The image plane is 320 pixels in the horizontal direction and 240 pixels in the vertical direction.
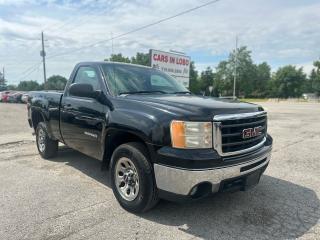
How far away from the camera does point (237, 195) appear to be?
454 centimetres

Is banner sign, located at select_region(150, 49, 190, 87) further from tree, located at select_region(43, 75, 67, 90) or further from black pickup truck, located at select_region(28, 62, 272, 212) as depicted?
black pickup truck, located at select_region(28, 62, 272, 212)

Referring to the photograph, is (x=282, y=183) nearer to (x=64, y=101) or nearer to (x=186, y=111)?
(x=186, y=111)

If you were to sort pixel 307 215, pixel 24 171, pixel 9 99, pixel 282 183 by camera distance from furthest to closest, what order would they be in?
pixel 9 99, pixel 24 171, pixel 282 183, pixel 307 215

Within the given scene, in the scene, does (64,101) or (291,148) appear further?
(291,148)

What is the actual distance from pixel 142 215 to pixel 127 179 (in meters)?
0.48

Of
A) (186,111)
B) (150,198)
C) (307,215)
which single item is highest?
(186,111)

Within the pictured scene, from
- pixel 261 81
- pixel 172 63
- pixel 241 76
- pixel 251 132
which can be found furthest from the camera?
pixel 261 81

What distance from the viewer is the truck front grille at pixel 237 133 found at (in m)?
3.38

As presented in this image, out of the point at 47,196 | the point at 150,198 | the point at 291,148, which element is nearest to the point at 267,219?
the point at 150,198

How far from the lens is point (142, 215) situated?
3826mm

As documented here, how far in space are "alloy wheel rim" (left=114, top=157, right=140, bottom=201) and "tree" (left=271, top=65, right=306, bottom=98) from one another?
95.6m

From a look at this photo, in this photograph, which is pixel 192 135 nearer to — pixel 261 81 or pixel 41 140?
pixel 41 140

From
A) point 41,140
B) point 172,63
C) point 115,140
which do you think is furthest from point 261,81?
point 115,140

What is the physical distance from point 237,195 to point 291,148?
14.1 feet
